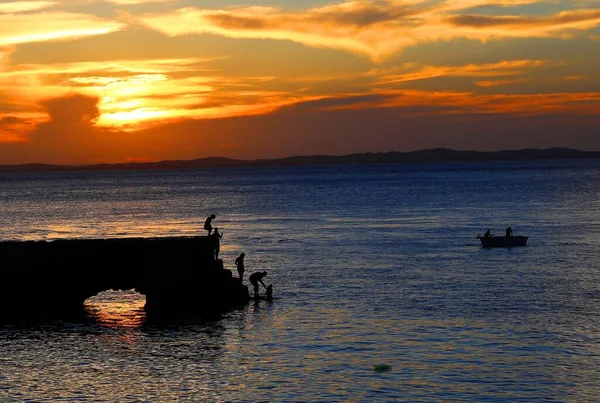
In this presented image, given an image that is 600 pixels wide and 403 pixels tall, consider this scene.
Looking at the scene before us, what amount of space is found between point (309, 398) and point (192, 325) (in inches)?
459

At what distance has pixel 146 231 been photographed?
88.1 metres

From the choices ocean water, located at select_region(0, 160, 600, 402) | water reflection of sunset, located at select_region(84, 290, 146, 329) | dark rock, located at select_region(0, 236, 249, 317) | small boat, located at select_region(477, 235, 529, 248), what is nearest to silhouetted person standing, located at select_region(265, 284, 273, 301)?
ocean water, located at select_region(0, 160, 600, 402)

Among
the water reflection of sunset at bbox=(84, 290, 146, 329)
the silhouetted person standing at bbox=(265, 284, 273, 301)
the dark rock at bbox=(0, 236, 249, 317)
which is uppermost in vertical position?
the dark rock at bbox=(0, 236, 249, 317)

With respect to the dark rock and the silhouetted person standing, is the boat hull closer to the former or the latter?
the silhouetted person standing

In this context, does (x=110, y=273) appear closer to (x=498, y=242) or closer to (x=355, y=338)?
(x=355, y=338)

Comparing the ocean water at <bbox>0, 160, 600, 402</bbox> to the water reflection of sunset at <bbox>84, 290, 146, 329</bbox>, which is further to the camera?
the water reflection of sunset at <bbox>84, 290, 146, 329</bbox>

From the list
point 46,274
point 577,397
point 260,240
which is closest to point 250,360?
point 577,397

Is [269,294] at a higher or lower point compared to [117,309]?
higher

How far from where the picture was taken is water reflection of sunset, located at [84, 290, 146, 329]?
36.7 metres

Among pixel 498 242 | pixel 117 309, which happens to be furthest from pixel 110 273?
pixel 498 242

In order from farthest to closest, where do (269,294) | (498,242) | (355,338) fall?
(498,242) → (269,294) → (355,338)

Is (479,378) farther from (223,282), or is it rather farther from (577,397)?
(223,282)

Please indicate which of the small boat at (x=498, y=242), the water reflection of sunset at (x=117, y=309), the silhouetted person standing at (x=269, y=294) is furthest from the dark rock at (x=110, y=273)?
the small boat at (x=498, y=242)

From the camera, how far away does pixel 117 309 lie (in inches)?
1581
